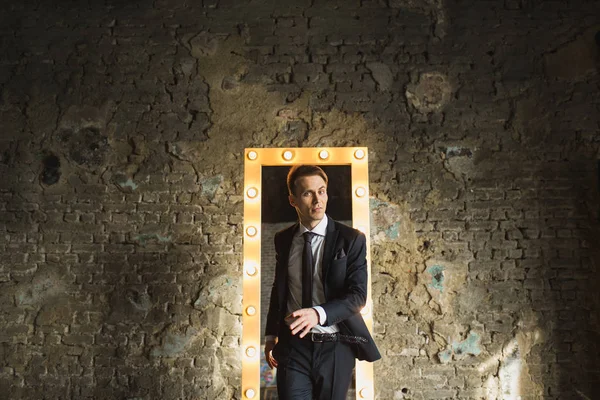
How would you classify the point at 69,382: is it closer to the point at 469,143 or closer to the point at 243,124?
the point at 243,124

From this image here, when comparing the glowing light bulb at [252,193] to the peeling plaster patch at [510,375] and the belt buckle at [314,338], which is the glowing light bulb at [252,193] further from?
the peeling plaster patch at [510,375]

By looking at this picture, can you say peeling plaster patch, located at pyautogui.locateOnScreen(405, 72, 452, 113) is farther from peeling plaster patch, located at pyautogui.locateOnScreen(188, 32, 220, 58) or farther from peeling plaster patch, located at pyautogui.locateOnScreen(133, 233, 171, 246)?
peeling plaster patch, located at pyautogui.locateOnScreen(133, 233, 171, 246)

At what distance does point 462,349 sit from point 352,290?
127cm

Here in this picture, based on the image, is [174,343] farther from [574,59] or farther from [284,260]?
[574,59]

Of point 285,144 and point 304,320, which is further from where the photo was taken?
point 285,144

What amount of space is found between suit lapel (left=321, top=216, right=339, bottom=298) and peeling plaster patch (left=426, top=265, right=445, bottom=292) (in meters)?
1.10

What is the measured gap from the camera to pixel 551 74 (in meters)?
3.56

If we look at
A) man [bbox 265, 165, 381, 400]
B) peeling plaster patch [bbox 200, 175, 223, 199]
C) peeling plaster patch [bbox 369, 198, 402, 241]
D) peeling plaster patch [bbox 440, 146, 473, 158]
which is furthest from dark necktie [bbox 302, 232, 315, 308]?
peeling plaster patch [bbox 440, 146, 473, 158]

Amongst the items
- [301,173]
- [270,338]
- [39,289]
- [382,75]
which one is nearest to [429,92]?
[382,75]

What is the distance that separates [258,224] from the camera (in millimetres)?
2793

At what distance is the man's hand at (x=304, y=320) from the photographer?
2.31 metres

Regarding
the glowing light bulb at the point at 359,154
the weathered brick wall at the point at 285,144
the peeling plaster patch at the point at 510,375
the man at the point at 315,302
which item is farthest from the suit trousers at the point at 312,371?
the peeling plaster patch at the point at 510,375

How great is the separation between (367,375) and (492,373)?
1055 millimetres

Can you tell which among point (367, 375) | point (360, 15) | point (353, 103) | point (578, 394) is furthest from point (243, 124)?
point (578, 394)
